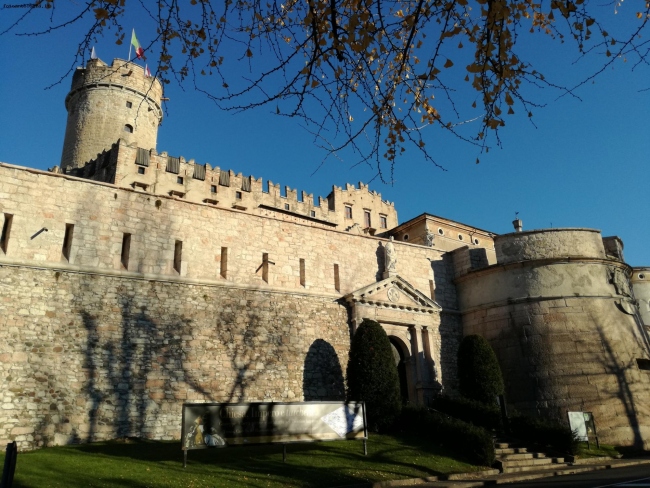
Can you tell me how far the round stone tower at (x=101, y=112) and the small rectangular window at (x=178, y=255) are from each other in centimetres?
2478

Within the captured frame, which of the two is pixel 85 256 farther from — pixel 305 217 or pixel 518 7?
pixel 305 217

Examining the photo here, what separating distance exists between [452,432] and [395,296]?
6583 millimetres

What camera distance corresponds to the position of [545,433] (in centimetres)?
1680

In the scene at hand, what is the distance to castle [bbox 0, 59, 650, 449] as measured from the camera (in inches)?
564

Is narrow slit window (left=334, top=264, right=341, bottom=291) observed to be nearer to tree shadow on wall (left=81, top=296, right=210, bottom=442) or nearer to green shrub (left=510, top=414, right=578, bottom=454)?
tree shadow on wall (left=81, top=296, right=210, bottom=442)

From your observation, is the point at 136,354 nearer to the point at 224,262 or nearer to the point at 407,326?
the point at 224,262

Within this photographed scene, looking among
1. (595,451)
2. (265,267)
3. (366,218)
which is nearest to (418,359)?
(595,451)

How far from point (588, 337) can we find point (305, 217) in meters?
25.5

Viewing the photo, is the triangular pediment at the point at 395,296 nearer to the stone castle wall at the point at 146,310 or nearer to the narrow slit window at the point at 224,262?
the stone castle wall at the point at 146,310

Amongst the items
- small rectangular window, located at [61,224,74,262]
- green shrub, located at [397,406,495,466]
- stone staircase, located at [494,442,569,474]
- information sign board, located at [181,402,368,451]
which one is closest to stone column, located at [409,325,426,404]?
green shrub, located at [397,406,495,466]

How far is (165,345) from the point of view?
15766 millimetres

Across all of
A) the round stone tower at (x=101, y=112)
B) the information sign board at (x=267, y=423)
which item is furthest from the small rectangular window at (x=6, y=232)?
the round stone tower at (x=101, y=112)

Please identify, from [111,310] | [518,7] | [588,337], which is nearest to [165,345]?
[111,310]

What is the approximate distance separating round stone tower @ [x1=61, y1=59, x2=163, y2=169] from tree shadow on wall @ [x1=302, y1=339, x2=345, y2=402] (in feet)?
90.3
